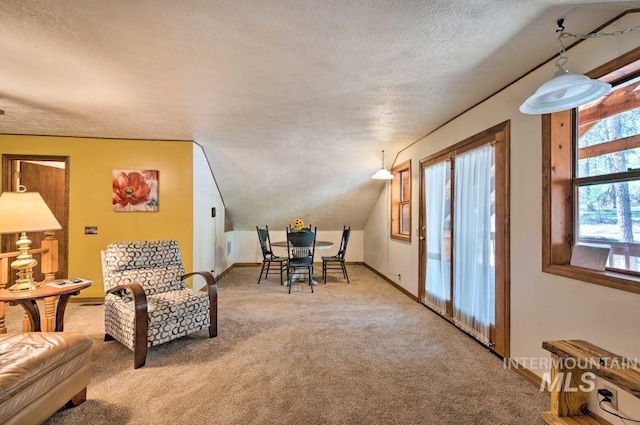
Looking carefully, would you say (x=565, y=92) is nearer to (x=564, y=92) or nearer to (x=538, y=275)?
(x=564, y=92)

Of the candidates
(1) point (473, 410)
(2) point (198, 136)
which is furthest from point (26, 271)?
(1) point (473, 410)

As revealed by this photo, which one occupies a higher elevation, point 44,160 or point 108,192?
point 44,160

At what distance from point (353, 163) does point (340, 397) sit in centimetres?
395

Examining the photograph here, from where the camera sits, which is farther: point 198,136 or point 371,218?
point 371,218

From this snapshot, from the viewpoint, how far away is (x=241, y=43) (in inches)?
74.6

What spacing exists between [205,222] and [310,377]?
3.47m

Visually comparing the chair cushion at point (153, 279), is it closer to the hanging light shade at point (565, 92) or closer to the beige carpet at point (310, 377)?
the beige carpet at point (310, 377)

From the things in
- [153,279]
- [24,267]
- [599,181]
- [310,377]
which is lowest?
[310,377]

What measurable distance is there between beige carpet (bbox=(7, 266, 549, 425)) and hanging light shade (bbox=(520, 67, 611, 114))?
70.8 inches

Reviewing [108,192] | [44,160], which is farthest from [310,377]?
[44,160]

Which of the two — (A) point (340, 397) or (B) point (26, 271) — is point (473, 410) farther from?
(B) point (26, 271)

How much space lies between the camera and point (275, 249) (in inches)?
285

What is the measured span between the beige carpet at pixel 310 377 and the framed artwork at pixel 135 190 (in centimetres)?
153

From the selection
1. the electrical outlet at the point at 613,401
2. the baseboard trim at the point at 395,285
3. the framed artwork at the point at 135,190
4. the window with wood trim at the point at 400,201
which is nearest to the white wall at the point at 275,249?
the baseboard trim at the point at 395,285
